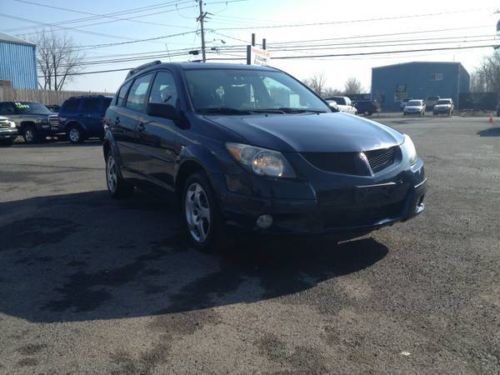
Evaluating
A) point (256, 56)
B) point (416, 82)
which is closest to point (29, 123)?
point (256, 56)

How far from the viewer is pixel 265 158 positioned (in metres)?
4.09

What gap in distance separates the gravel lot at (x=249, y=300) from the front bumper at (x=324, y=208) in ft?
0.65

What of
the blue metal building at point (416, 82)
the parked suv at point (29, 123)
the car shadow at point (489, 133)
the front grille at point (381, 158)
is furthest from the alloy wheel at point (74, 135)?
the blue metal building at point (416, 82)

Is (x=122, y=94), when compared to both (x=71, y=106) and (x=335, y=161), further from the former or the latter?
(x=71, y=106)

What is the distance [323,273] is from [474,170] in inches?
270

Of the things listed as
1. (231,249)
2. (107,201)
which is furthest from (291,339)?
(107,201)

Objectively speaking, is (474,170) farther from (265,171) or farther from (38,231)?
(38,231)

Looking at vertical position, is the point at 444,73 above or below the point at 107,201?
above

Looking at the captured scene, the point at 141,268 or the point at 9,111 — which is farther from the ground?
the point at 9,111

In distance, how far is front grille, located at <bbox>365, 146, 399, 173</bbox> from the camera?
14.1 feet

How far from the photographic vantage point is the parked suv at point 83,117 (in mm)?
19141

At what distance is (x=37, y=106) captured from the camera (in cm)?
2180

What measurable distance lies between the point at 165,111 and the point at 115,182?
→ 2.71 meters

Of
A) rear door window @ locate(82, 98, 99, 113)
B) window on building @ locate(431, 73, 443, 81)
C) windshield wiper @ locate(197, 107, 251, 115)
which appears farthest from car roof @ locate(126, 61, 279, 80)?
window on building @ locate(431, 73, 443, 81)
